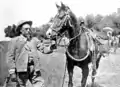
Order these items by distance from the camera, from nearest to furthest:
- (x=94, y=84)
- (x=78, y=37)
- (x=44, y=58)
Answer: 1. (x=78, y=37)
2. (x=94, y=84)
3. (x=44, y=58)

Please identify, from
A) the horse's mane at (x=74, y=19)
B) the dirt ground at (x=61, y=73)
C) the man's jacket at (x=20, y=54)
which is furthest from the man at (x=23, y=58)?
the dirt ground at (x=61, y=73)

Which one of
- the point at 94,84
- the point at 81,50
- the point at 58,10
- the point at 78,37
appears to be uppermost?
the point at 58,10

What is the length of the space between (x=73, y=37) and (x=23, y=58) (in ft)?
4.17

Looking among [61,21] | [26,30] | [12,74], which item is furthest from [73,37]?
[12,74]

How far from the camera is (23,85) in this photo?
3.10 meters

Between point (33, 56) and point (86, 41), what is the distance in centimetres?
141

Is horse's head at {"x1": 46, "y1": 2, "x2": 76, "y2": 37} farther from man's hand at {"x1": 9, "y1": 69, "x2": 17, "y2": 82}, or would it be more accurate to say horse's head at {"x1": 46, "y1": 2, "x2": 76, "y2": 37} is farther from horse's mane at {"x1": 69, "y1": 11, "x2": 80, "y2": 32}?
man's hand at {"x1": 9, "y1": 69, "x2": 17, "y2": 82}

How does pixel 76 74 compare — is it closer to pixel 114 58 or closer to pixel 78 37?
pixel 78 37

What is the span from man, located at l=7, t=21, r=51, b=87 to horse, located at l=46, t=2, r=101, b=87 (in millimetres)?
642

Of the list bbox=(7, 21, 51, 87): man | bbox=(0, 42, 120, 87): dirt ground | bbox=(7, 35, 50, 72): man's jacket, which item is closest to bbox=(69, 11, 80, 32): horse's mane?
bbox=(7, 21, 51, 87): man

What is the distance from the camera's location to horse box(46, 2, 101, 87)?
3.65 metres

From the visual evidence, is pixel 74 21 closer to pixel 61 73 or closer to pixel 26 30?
pixel 26 30

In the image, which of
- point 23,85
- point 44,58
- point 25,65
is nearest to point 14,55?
A: point 25,65

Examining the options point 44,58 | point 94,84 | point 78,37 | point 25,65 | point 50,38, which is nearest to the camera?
point 25,65
